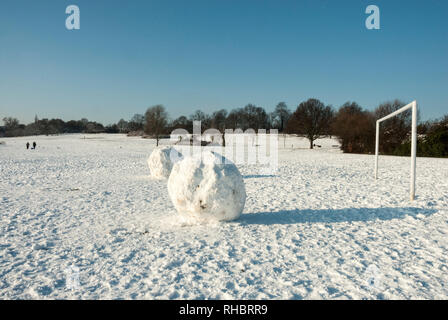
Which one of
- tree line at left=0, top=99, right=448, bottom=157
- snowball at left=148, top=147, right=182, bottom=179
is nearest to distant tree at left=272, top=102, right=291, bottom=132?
tree line at left=0, top=99, right=448, bottom=157

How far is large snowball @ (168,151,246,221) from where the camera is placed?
630 cm

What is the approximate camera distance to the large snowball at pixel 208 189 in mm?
6305

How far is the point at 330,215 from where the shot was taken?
7.68 m

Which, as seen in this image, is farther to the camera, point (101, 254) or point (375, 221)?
point (375, 221)

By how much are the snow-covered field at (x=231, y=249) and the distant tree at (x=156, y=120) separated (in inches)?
1938

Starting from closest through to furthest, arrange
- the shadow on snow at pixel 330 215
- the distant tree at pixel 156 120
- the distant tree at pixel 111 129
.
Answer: the shadow on snow at pixel 330 215 → the distant tree at pixel 156 120 → the distant tree at pixel 111 129

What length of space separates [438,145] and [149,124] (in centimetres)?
4748

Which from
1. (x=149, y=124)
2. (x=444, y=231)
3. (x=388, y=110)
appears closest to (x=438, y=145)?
(x=388, y=110)

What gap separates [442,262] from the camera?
4.79m

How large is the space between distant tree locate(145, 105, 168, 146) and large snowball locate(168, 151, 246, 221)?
5301 centimetres

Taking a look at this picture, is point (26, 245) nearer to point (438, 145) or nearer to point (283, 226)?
point (283, 226)

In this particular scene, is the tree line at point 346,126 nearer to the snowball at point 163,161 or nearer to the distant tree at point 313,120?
the distant tree at point 313,120

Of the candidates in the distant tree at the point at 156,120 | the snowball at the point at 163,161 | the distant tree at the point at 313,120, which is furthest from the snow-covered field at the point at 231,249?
the distant tree at the point at 156,120

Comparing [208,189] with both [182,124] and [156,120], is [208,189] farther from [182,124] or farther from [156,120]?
[182,124]
